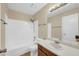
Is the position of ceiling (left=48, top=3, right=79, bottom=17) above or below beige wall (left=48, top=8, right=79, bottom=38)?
above

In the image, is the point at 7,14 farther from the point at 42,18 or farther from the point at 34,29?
the point at 42,18

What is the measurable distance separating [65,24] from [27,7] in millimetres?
643

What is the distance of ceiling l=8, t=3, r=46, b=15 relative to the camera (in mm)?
1165

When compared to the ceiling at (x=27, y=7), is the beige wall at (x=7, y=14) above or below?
below

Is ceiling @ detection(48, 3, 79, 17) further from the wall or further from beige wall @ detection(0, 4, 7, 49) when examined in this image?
beige wall @ detection(0, 4, 7, 49)

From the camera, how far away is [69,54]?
1094mm

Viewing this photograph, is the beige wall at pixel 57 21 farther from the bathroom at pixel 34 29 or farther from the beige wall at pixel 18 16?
the beige wall at pixel 18 16

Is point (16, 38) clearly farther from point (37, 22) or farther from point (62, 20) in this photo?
point (62, 20)

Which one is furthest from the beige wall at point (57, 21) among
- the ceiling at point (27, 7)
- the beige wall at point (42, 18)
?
the ceiling at point (27, 7)

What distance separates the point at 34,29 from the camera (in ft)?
4.19

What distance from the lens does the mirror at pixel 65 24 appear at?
125 centimetres

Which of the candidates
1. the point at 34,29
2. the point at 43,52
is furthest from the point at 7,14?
the point at 43,52

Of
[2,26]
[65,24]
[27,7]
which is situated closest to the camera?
[2,26]

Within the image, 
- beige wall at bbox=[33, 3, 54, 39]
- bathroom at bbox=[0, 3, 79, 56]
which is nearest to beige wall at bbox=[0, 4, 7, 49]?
bathroom at bbox=[0, 3, 79, 56]
